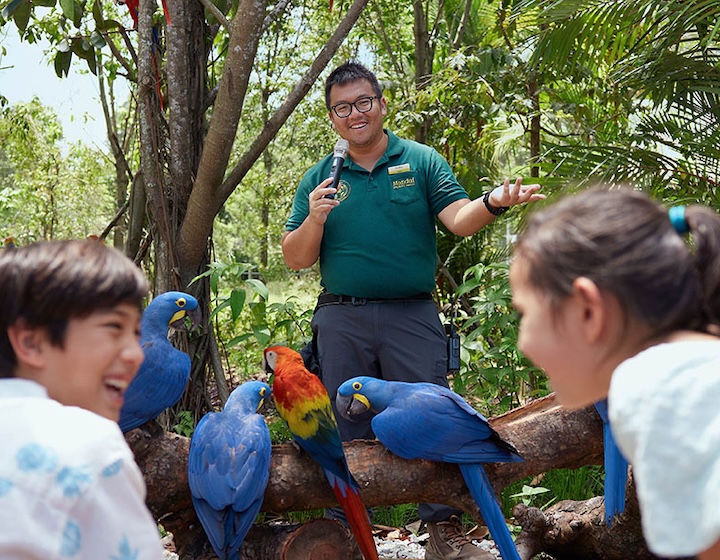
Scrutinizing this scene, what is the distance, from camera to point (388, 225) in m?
2.78

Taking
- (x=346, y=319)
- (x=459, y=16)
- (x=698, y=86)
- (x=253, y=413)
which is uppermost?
(x=459, y=16)

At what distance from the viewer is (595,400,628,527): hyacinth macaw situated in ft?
7.54

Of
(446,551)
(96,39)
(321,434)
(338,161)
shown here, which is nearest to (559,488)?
(446,551)

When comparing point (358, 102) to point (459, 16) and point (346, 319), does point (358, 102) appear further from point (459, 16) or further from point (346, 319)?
point (459, 16)

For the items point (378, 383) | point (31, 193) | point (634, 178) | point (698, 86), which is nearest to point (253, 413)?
point (378, 383)

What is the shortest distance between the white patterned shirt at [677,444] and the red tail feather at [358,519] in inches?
57.9

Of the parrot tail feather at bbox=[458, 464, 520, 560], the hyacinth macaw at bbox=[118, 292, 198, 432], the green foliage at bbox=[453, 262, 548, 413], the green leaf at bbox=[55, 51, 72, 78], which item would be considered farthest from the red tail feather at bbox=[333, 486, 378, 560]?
the green leaf at bbox=[55, 51, 72, 78]

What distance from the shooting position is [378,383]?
243cm

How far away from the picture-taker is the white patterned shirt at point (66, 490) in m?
0.95

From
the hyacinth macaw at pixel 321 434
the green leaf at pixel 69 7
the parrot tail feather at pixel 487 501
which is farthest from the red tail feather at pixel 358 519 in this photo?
the green leaf at pixel 69 7

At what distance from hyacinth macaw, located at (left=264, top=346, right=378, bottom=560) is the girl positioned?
128 centimetres

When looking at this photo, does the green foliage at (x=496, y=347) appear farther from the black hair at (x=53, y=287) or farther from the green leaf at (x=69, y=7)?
the black hair at (x=53, y=287)

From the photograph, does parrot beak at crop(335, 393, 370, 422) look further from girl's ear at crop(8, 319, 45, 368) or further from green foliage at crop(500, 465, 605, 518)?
girl's ear at crop(8, 319, 45, 368)

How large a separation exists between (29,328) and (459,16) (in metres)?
6.26
